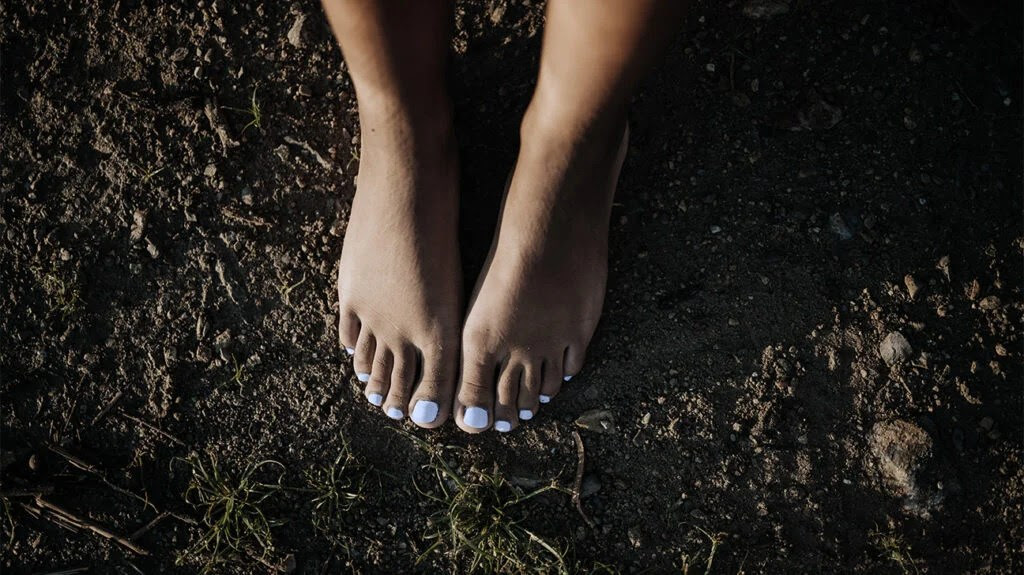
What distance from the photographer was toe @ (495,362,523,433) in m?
1.62

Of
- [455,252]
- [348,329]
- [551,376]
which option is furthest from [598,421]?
[348,329]

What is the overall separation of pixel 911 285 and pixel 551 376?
2.85 ft

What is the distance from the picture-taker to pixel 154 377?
67.9 inches

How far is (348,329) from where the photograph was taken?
5.45 ft

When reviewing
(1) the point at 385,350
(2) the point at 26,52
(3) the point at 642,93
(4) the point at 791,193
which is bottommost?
(1) the point at 385,350

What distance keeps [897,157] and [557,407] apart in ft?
3.33

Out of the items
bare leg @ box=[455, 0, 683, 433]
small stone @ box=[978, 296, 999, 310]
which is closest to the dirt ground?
small stone @ box=[978, 296, 999, 310]

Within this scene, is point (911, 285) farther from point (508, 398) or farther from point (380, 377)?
point (380, 377)

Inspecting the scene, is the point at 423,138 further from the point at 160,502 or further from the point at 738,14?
the point at 160,502

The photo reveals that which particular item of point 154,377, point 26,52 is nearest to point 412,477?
point 154,377

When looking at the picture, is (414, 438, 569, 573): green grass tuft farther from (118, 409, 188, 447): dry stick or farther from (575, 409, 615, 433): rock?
(118, 409, 188, 447): dry stick

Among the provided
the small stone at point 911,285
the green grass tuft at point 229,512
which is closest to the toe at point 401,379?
the green grass tuft at point 229,512

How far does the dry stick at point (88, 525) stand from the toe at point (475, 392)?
2.77ft

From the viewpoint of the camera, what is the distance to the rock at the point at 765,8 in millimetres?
1724
